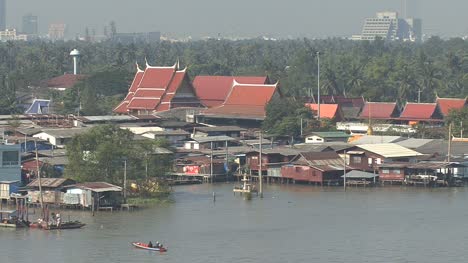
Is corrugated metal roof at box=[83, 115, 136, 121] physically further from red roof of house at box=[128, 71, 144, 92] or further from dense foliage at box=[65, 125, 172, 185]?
dense foliage at box=[65, 125, 172, 185]

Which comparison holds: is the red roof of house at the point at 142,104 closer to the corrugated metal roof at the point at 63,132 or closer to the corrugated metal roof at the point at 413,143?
the corrugated metal roof at the point at 63,132

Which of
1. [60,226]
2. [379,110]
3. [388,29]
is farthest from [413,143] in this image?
[388,29]

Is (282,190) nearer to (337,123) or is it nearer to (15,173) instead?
(15,173)

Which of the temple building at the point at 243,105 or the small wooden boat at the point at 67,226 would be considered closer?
the small wooden boat at the point at 67,226

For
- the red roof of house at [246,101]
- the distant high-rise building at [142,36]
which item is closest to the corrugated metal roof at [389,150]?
the red roof of house at [246,101]

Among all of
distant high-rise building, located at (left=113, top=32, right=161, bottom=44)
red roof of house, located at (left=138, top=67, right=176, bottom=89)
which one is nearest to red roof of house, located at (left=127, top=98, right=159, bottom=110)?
red roof of house, located at (left=138, top=67, right=176, bottom=89)
